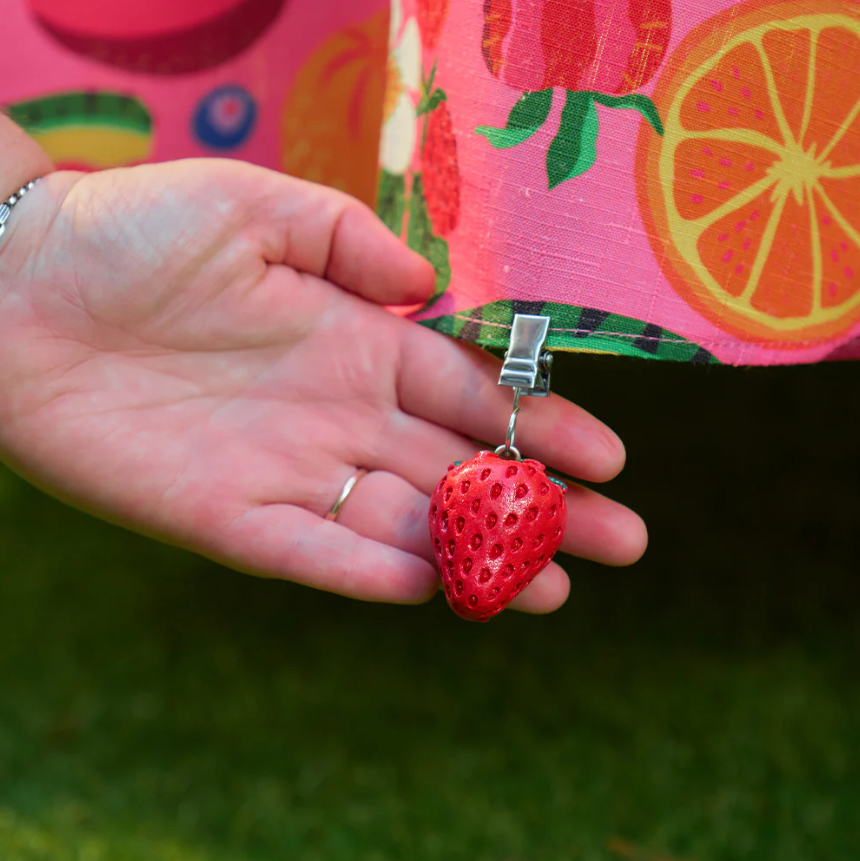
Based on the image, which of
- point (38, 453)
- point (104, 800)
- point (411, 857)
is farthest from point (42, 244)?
point (411, 857)

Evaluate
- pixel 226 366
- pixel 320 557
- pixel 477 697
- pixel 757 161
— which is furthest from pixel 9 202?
pixel 477 697

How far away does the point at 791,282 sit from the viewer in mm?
778

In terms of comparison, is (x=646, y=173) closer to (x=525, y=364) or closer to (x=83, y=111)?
(x=525, y=364)

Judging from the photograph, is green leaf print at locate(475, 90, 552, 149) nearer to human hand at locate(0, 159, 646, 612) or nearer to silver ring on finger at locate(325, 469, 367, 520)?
human hand at locate(0, 159, 646, 612)

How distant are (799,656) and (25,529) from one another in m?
1.31

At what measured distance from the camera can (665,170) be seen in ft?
2.41

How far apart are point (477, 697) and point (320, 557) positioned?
0.53 meters

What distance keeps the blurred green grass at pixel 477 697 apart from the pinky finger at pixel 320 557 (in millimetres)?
427

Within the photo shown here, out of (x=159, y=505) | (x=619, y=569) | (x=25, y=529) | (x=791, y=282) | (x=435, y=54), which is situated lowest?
(x=25, y=529)

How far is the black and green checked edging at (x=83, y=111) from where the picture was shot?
1.20m

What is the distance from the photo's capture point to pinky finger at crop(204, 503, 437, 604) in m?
0.83

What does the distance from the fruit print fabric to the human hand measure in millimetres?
126

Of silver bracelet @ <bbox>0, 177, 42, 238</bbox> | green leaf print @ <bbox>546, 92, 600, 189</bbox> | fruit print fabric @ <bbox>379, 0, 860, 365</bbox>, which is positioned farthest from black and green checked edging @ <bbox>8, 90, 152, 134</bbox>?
green leaf print @ <bbox>546, 92, 600, 189</bbox>

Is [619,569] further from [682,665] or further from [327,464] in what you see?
[327,464]
